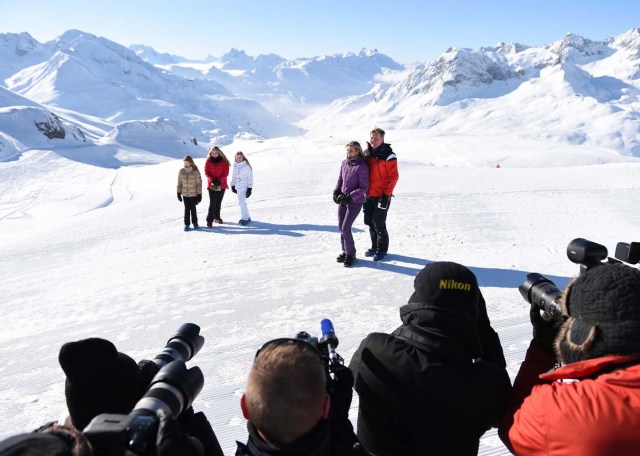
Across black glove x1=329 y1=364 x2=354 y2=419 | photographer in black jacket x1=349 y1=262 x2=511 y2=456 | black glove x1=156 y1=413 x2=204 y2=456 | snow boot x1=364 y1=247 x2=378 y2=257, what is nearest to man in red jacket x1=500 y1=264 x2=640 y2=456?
photographer in black jacket x1=349 y1=262 x2=511 y2=456

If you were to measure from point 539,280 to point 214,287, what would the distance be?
4195mm

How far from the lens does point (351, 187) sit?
5676mm

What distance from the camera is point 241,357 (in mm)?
3963

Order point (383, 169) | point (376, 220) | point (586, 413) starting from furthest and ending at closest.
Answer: point (376, 220), point (383, 169), point (586, 413)

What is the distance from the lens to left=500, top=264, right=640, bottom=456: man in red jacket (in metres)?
1.31

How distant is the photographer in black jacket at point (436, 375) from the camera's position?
1769 mm

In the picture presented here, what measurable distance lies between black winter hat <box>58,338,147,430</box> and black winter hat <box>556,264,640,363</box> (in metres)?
1.67

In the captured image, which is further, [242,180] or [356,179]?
[242,180]

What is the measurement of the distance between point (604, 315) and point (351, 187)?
433cm

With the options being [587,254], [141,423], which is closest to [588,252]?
[587,254]

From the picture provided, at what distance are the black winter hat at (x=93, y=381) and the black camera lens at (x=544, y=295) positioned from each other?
180 centimetres

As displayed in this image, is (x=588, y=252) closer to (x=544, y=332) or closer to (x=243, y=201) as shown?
(x=544, y=332)

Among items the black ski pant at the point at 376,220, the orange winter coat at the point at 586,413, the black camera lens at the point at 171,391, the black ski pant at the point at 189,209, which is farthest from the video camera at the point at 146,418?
the black ski pant at the point at 189,209

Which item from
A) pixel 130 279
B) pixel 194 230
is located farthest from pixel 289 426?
pixel 194 230
